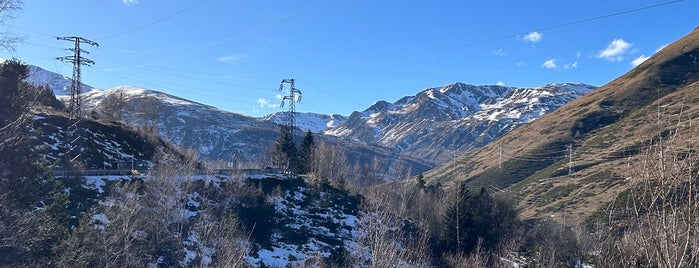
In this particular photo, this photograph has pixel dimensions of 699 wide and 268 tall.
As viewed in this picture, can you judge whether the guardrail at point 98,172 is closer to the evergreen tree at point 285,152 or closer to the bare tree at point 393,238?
the bare tree at point 393,238

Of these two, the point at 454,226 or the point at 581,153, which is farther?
the point at 581,153

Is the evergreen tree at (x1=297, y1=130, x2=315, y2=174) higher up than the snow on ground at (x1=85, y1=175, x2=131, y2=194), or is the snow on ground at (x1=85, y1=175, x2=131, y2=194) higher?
the evergreen tree at (x1=297, y1=130, x2=315, y2=174)

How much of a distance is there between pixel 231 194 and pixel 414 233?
2334 centimetres

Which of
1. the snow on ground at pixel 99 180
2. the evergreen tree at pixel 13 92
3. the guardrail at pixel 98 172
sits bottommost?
the snow on ground at pixel 99 180

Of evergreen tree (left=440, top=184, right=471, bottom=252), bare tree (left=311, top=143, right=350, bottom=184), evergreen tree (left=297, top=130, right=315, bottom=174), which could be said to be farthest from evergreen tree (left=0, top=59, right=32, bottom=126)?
evergreen tree (left=297, top=130, right=315, bottom=174)

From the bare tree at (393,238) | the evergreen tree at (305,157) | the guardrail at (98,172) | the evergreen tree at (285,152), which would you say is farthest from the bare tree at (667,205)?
the evergreen tree at (305,157)

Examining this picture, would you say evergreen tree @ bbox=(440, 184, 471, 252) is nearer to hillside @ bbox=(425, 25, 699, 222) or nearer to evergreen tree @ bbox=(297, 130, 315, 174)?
evergreen tree @ bbox=(297, 130, 315, 174)

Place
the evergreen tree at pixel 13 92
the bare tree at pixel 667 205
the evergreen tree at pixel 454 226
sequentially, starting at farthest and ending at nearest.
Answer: the evergreen tree at pixel 454 226
the evergreen tree at pixel 13 92
the bare tree at pixel 667 205

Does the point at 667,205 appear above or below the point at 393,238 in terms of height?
above

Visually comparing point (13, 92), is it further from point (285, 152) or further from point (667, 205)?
point (285, 152)

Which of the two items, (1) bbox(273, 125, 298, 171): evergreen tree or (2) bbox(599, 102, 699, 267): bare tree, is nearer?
(2) bbox(599, 102, 699, 267): bare tree

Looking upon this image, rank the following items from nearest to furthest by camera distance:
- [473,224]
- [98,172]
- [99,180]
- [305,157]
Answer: [99,180]
[98,172]
[473,224]
[305,157]

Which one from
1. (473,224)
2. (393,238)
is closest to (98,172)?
(393,238)

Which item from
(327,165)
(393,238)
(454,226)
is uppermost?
(327,165)
